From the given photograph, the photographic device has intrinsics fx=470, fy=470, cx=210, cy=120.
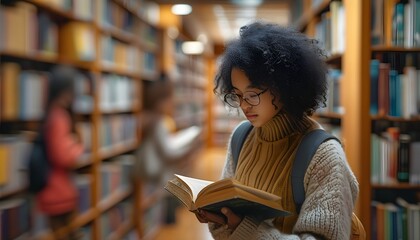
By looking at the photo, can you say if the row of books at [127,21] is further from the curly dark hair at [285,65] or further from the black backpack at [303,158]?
the black backpack at [303,158]

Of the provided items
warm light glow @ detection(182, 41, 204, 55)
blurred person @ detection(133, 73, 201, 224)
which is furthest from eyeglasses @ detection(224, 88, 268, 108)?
warm light glow @ detection(182, 41, 204, 55)

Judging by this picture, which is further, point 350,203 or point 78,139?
point 78,139

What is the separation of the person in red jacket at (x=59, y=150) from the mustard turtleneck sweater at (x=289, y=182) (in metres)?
1.40

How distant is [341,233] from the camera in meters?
1.09

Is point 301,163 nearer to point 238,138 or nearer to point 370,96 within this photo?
point 238,138

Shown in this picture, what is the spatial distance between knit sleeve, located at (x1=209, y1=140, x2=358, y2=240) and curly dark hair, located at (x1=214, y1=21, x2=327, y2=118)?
13cm

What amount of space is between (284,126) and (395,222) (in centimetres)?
141

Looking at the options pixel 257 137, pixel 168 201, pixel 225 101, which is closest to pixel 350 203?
pixel 257 137

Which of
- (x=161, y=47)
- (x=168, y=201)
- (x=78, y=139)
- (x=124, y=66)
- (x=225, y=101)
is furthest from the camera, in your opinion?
(x=161, y=47)

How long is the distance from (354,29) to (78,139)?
5.52 ft

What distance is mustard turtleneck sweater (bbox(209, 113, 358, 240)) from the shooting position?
1081mm

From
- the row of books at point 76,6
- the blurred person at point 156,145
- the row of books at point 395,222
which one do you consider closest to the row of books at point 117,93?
the blurred person at point 156,145

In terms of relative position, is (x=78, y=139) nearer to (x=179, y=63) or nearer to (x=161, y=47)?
(x=161, y=47)

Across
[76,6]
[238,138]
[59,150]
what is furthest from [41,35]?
[238,138]
